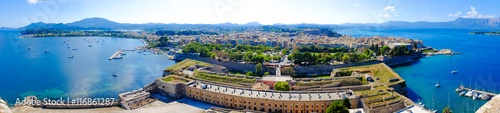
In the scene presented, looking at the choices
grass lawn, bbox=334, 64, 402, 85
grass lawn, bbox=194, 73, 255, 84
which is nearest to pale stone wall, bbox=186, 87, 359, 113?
grass lawn, bbox=194, 73, 255, 84

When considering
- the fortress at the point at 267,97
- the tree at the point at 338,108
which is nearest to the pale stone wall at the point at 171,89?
the fortress at the point at 267,97

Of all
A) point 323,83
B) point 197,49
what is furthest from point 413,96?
point 197,49

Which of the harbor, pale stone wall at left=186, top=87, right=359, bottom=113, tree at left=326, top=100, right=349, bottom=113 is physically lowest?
the harbor

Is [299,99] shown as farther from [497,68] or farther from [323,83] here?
[497,68]

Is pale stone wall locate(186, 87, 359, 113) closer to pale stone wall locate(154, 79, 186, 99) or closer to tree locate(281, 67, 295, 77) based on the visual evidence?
pale stone wall locate(154, 79, 186, 99)

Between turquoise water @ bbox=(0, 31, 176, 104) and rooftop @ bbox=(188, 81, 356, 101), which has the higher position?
rooftop @ bbox=(188, 81, 356, 101)

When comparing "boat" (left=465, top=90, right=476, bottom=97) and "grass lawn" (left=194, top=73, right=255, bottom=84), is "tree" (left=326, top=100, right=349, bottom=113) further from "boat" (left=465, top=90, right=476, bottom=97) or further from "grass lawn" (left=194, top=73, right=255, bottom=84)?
"boat" (left=465, top=90, right=476, bottom=97)

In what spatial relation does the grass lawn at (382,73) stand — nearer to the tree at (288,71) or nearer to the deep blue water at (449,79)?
the deep blue water at (449,79)

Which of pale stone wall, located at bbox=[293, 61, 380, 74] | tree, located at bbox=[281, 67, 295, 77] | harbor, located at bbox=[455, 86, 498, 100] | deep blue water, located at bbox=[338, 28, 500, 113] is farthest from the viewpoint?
pale stone wall, located at bbox=[293, 61, 380, 74]

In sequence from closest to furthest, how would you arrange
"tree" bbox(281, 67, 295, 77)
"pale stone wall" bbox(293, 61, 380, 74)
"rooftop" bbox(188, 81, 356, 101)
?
"rooftop" bbox(188, 81, 356, 101) < "tree" bbox(281, 67, 295, 77) < "pale stone wall" bbox(293, 61, 380, 74)

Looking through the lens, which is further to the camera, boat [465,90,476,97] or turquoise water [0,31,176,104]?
turquoise water [0,31,176,104]

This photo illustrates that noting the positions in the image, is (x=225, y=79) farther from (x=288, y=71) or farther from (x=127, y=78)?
(x=127, y=78)
